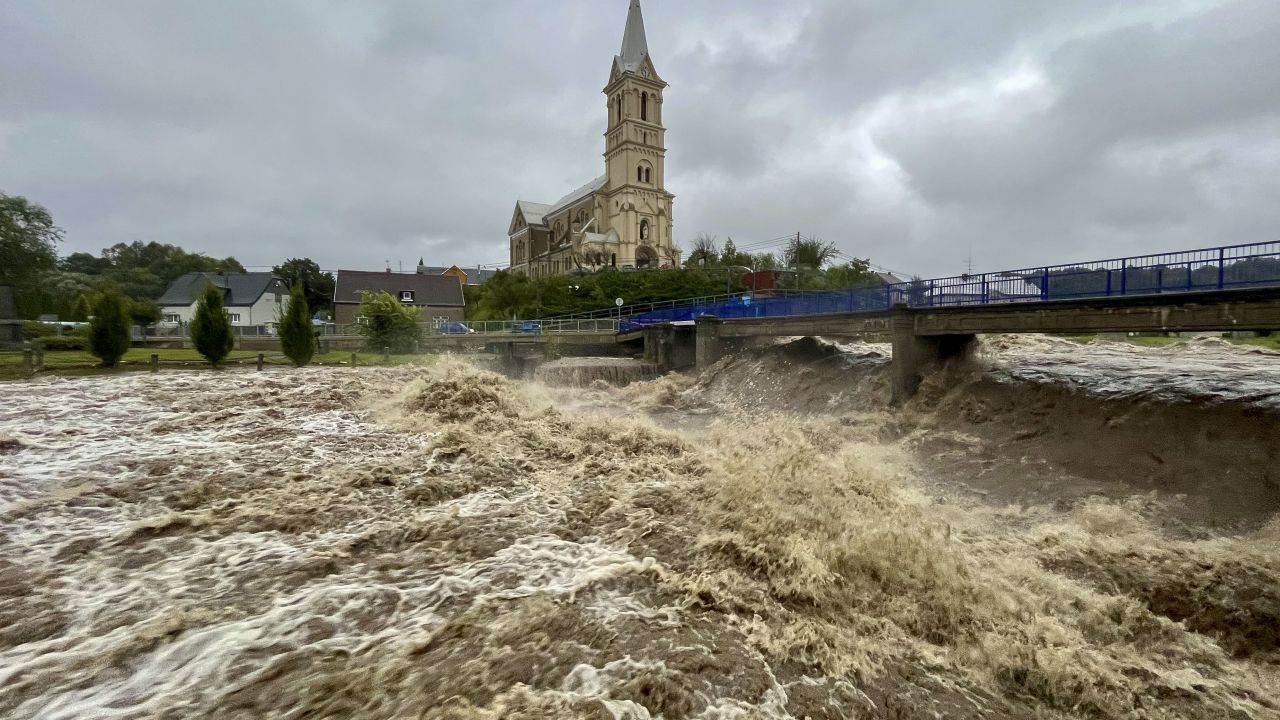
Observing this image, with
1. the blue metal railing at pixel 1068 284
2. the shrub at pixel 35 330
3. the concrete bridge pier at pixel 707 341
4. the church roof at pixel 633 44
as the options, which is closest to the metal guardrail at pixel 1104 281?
the blue metal railing at pixel 1068 284

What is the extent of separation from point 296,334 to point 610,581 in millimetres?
34218

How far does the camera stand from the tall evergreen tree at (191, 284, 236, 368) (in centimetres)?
2988

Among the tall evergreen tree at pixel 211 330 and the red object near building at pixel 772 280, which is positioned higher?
the red object near building at pixel 772 280

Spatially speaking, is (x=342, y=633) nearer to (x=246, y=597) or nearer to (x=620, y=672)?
(x=246, y=597)

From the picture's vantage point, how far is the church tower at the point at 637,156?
3221 inches

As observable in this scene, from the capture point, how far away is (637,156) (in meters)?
84.2

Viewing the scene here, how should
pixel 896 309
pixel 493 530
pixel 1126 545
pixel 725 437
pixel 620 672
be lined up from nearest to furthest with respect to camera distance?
pixel 620 672, pixel 493 530, pixel 1126 545, pixel 725 437, pixel 896 309

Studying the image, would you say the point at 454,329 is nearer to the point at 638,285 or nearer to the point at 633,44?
the point at 638,285

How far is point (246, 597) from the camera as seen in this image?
4.60 meters

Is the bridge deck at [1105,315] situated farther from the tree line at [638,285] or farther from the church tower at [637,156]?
the church tower at [637,156]

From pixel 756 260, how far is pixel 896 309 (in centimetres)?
6031

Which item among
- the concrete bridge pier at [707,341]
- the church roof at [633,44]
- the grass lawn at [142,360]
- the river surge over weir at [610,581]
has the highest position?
the church roof at [633,44]

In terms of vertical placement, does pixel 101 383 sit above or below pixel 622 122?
below

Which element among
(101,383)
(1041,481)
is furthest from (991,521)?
(101,383)
